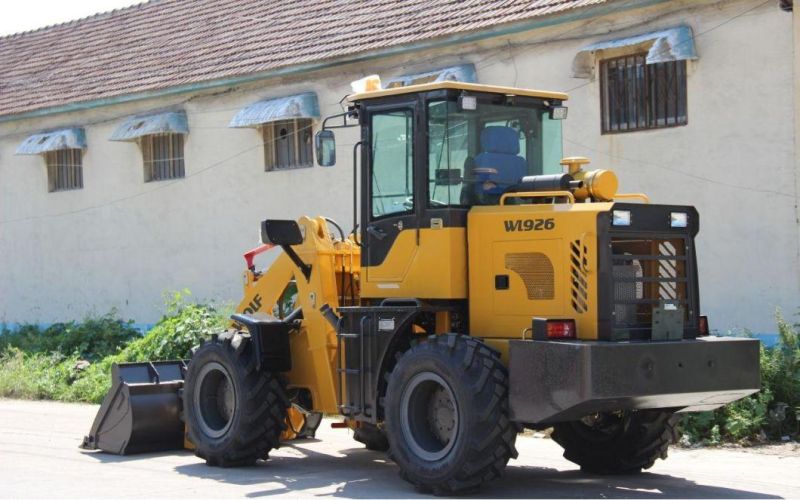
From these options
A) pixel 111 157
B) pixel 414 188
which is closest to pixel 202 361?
pixel 414 188

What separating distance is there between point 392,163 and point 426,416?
209 centimetres

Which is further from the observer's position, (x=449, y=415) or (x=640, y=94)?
(x=640, y=94)

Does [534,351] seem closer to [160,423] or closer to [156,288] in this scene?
[160,423]

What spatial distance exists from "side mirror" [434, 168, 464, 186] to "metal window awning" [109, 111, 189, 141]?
12555mm

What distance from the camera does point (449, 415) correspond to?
908cm

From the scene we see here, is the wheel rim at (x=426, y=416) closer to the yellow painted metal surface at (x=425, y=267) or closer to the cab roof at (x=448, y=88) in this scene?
the yellow painted metal surface at (x=425, y=267)

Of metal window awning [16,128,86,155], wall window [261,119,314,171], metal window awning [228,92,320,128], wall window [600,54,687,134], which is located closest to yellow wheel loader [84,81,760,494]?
wall window [600,54,687,134]

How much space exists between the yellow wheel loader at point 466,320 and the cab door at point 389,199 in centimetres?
2

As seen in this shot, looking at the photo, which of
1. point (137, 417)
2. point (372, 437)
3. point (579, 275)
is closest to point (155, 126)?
point (137, 417)

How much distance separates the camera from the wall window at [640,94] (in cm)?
1506

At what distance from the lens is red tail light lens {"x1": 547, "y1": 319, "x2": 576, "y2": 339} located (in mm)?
8641

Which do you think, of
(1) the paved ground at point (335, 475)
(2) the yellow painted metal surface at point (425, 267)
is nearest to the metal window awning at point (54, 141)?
(1) the paved ground at point (335, 475)

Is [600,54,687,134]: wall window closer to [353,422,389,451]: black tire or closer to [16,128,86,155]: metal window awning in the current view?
[353,422,389,451]: black tire

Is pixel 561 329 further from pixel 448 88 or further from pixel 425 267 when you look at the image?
pixel 448 88
